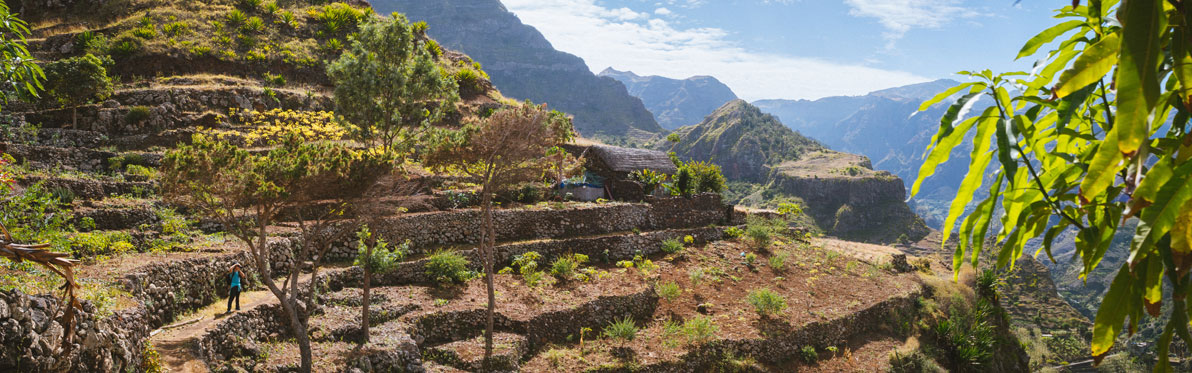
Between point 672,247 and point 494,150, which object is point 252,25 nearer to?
point 494,150

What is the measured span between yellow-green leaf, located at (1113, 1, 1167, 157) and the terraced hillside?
209 inches

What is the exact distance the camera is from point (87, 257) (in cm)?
855

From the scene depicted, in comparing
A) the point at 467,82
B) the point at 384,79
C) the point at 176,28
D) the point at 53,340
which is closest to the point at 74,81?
the point at 176,28

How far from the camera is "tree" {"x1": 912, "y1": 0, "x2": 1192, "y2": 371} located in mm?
1209

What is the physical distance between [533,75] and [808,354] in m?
177

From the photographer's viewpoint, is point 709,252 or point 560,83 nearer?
point 709,252

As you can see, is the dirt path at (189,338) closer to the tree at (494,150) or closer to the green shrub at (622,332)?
the tree at (494,150)

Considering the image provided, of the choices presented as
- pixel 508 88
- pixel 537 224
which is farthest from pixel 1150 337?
pixel 508 88

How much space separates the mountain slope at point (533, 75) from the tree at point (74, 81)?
12782 cm

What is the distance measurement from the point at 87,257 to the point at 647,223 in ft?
45.2

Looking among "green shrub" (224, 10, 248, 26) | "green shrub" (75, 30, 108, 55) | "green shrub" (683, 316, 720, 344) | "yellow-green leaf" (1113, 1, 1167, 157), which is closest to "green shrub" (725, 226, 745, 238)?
"green shrub" (683, 316, 720, 344)

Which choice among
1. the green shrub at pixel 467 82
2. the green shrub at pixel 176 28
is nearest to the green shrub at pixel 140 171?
the green shrub at pixel 176 28

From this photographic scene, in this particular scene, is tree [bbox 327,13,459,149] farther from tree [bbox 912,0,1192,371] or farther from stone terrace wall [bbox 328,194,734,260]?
tree [bbox 912,0,1192,371]

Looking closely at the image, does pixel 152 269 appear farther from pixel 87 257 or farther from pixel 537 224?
pixel 537 224
